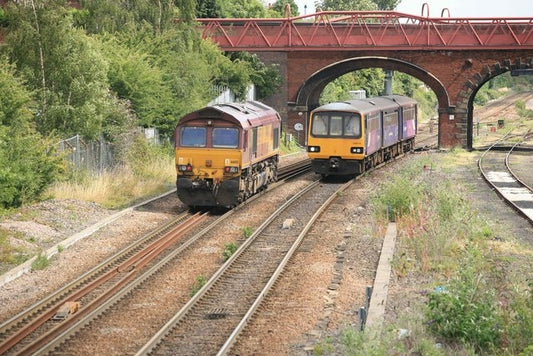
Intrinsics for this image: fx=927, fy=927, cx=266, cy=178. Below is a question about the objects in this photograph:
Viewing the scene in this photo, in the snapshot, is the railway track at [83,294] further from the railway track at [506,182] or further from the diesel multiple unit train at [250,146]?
the railway track at [506,182]

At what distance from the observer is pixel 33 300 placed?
49.5ft

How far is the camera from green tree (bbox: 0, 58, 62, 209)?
22.3 metres

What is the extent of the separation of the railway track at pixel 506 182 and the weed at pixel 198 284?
9674 millimetres

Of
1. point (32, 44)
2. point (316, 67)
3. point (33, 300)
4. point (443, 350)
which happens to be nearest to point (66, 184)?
point (32, 44)

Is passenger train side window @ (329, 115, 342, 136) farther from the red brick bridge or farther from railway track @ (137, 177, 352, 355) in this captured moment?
the red brick bridge

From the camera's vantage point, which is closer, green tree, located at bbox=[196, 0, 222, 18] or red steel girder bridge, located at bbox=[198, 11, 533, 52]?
red steel girder bridge, located at bbox=[198, 11, 533, 52]

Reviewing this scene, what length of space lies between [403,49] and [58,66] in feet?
88.6

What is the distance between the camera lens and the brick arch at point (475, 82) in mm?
50219

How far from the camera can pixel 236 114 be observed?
24.7 m

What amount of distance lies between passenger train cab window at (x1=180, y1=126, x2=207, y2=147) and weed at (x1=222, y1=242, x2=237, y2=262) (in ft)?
17.7

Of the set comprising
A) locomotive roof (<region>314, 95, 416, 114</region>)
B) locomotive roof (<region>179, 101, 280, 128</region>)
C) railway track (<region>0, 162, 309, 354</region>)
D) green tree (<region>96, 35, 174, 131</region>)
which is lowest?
railway track (<region>0, 162, 309, 354</region>)

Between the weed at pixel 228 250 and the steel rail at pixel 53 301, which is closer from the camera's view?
the steel rail at pixel 53 301

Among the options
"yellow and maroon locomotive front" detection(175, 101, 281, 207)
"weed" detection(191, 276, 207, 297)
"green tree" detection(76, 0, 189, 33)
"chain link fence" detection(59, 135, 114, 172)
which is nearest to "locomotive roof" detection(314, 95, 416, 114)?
"chain link fence" detection(59, 135, 114, 172)

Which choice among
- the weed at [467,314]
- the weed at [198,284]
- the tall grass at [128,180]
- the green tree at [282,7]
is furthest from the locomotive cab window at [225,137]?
the green tree at [282,7]
